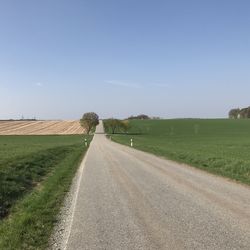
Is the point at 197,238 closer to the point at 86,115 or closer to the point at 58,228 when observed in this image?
the point at 58,228

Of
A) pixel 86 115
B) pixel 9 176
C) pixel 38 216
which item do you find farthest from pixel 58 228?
pixel 86 115

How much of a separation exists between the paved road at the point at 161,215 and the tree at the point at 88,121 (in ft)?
415

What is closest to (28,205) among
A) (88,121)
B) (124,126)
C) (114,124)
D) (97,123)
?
(88,121)

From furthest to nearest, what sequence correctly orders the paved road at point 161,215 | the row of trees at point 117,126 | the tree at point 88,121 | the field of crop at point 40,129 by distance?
the row of trees at point 117,126 → the tree at point 88,121 → the field of crop at point 40,129 → the paved road at point 161,215

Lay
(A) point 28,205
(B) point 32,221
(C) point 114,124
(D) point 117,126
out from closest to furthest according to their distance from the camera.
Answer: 1. (B) point 32,221
2. (A) point 28,205
3. (C) point 114,124
4. (D) point 117,126

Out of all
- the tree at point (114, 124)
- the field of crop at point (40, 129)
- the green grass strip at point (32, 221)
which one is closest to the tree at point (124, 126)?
the tree at point (114, 124)

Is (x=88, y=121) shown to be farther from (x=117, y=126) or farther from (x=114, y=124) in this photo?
(x=117, y=126)

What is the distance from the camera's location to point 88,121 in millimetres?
143750

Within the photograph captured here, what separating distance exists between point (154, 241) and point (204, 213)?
2789mm

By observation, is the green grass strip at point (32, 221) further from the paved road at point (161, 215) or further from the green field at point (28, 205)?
the paved road at point (161, 215)

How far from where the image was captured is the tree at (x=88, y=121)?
14375cm

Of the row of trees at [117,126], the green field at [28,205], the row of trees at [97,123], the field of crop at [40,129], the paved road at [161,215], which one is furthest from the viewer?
the row of trees at [117,126]

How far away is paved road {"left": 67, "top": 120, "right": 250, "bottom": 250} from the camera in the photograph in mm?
8148

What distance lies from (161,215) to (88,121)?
439ft
